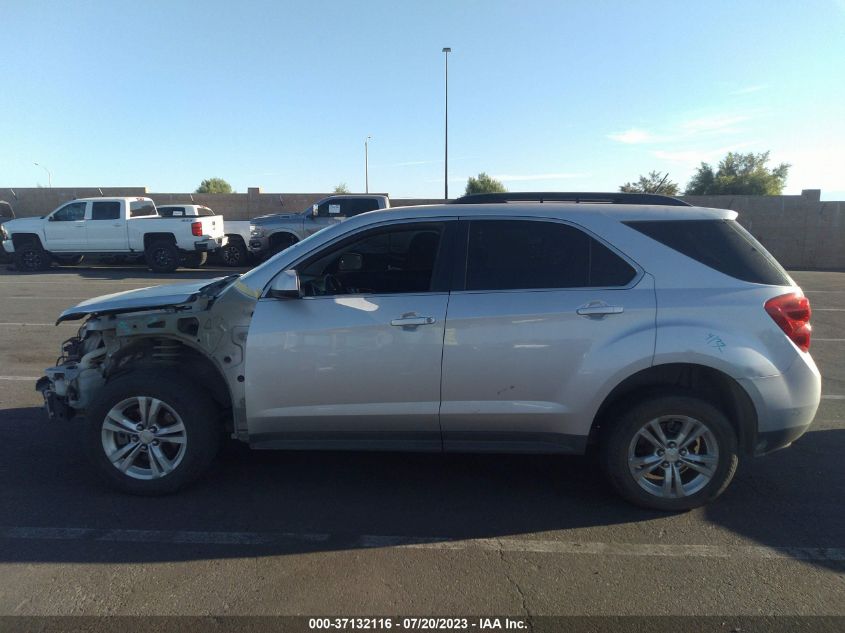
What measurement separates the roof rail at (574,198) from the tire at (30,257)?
18.4 meters

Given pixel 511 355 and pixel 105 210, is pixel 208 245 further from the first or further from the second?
pixel 511 355

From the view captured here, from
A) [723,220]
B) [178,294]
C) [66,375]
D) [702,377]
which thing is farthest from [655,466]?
[66,375]

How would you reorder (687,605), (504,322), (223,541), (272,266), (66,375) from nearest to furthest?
(687,605), (223,541), (504,322), (272,266), (66,375)

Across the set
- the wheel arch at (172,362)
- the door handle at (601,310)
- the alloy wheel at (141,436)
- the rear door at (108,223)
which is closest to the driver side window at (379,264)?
the wheel arch at (172,362)

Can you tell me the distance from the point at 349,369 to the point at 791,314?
2706 mm

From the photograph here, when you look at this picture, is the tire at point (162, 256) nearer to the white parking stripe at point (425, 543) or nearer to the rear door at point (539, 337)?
the white parking stripe at point (425, 543)

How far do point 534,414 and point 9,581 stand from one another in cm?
296

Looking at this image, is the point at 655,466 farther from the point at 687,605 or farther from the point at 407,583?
the point at 407,583

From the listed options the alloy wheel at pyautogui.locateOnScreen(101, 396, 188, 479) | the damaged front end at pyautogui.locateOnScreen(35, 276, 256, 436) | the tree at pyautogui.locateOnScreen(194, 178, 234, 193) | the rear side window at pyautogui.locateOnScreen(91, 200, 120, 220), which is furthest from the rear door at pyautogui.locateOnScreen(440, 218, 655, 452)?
the tree at pyautogui.locateOnScreen(194, 178, 234, 193)

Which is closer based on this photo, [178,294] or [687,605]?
[687,605]

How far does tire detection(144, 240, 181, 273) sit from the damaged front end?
47.4 ft

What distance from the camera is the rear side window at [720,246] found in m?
3.85

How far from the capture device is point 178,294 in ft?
14.5

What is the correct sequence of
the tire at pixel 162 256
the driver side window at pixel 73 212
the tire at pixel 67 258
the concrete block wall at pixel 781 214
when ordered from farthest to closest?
the concrete block wall at pixel 781 214, the tire at pixel 67 258, the driver side window at pixel 73 212, the tire at pixel 162 256
